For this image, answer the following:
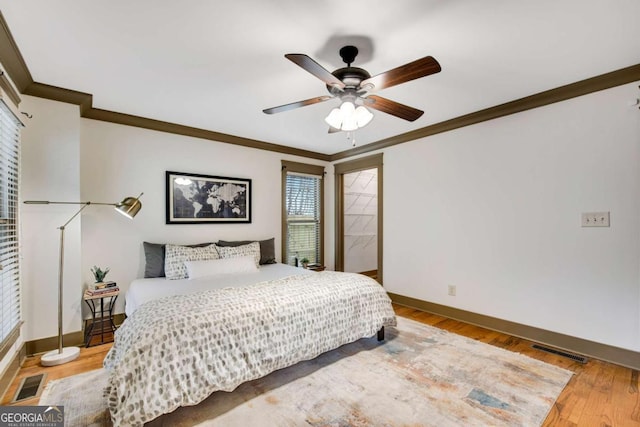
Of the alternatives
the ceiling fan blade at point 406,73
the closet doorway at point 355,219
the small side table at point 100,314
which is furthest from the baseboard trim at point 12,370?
the closet doorway at point 355,219

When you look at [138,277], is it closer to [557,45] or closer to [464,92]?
[464,92]

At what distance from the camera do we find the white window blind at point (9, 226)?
6.81 feet

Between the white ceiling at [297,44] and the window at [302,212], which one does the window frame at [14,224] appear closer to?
the white ceiling at [297,44]

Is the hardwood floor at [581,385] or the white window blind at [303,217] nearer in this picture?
the hardwood floor at [581,385]

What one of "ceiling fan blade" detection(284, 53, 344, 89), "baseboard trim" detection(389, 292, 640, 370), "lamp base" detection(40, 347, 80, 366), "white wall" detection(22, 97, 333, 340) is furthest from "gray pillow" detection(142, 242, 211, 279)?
"baseboard trim" detection(389, 292, 640, 370)

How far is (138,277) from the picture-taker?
3369mm

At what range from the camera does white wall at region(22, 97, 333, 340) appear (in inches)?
102

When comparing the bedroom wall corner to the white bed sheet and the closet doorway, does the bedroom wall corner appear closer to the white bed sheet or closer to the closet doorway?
the white bed sheet

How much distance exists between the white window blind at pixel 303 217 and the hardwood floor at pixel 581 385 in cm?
269

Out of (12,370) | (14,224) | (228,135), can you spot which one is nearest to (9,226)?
(14,224)

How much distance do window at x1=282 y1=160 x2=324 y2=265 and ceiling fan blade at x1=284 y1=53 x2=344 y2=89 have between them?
2.87 meters

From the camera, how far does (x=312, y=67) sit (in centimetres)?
165

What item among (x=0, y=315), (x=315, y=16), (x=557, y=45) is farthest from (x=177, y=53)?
(x=557, y=45)

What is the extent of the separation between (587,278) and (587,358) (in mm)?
679
